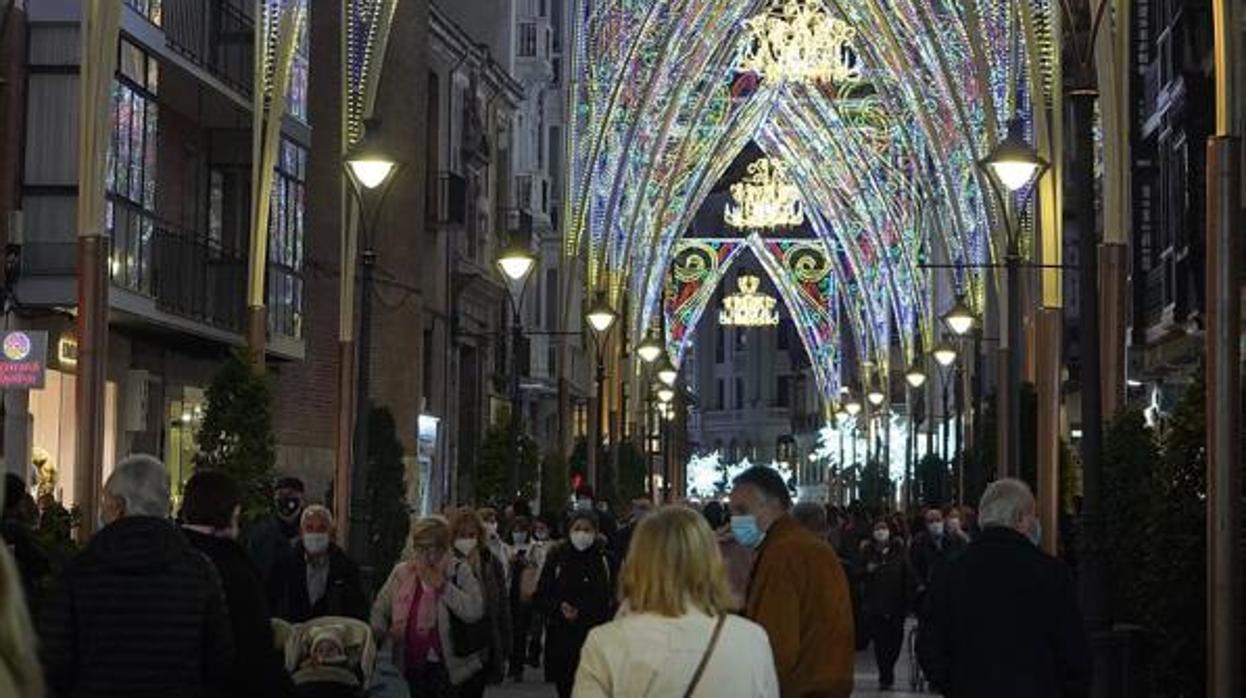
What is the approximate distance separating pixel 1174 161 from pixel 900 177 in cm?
4345

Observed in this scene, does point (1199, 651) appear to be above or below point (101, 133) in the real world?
below

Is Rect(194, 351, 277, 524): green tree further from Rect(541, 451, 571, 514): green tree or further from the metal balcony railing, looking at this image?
Rect(541, 451, 571, 514): green tree

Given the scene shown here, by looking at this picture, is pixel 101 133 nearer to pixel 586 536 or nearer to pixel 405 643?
pixel 586 536

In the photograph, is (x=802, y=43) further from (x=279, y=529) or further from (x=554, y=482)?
(x=279, y=529)

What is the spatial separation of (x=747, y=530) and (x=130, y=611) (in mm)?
4031

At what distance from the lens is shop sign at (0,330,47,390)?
77.7 ft

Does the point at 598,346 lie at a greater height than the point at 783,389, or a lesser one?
lesser

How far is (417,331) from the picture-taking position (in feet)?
163

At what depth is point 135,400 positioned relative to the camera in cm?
3756

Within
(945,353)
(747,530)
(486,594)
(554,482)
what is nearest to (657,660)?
(747,530)

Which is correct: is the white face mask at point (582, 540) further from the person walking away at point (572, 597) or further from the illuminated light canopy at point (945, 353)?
the illuminated light canopy at point (945, 353)

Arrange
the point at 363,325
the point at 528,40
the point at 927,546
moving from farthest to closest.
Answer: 1. the point at 528,40
2. the point at 927,546
3. the point at 363,325

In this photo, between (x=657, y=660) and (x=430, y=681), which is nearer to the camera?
(x=657, y=660)

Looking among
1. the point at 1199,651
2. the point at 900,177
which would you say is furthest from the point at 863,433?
the point at 1199,651
